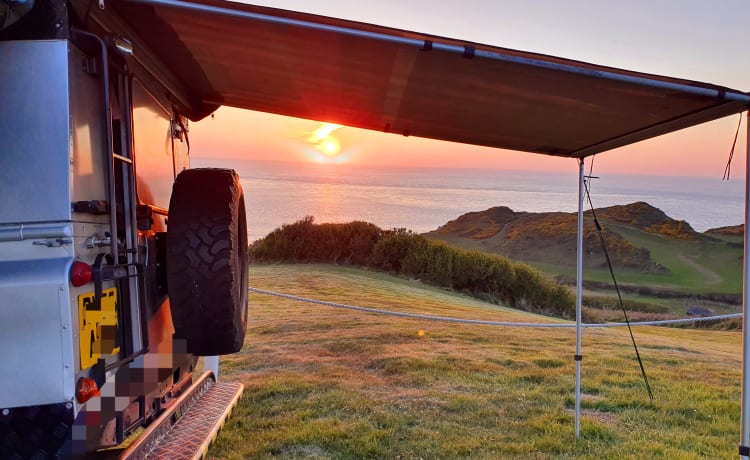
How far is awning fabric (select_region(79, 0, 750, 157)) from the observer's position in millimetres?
2164

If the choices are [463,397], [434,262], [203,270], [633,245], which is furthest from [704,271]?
[203,270]

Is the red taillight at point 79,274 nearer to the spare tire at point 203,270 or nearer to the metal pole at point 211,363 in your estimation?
the spare tire at point 203,270

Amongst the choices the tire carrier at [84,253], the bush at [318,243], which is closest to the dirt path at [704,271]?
the bush at [318,243]

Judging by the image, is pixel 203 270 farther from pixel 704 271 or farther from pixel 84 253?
pixel 704 271

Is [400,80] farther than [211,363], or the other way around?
[211,363]

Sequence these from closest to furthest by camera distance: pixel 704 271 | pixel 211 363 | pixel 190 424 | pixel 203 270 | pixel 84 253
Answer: pixel 84 253, pixel 203 270, pixel 190 424, pixel 211 363, pixel 704 271

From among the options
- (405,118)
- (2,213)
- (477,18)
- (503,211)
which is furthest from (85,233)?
(503,211)

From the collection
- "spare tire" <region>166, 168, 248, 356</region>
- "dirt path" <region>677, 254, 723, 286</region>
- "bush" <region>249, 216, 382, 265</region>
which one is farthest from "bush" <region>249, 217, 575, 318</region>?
"spare tire" <region>166, 168, 248, 356</region>

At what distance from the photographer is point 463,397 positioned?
4.75 metres

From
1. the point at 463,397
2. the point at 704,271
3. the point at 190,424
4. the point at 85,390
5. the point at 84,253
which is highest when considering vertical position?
the point at 84,253

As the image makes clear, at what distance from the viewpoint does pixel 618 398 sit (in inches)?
192

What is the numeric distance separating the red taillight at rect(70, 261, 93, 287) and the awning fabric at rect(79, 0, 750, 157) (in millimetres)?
934

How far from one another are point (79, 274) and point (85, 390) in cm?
40

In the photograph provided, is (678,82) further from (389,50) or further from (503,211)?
(503,211)
